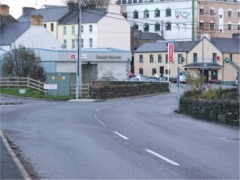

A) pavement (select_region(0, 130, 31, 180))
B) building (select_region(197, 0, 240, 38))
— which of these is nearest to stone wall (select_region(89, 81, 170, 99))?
pavement (select_region(0, 130, 31, 180))

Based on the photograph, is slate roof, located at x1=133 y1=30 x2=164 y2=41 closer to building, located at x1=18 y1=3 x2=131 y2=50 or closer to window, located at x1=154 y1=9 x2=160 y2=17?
window, located at x1=154 y1=9 x2=160 y2=17

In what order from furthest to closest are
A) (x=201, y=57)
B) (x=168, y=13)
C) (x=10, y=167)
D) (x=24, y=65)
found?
(x=168, y=13), (x=201, y=57), (x=24, y=65), (x=10, y=167)

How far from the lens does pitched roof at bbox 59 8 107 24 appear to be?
295 feet

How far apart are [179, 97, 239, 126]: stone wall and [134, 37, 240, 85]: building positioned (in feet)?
170

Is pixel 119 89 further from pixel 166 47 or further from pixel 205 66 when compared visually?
pixel 166 47

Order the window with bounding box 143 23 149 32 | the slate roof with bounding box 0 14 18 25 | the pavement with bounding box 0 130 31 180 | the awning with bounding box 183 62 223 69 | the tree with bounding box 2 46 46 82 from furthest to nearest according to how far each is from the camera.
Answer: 1. the window with bounding box 143 23 149 32
2. the awning with bounding box 183 62 223 69
3. the slate roof with bounding box 0 14 18 25
4. the tree with bounding box 2 46 46 82
5. the pavement with bounding box 0 130 31 180

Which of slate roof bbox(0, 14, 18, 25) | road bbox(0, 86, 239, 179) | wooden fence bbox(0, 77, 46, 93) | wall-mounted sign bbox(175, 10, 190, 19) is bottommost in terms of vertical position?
road bbox(0, 86, 239, 179)

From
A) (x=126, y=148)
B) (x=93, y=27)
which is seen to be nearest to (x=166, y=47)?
(x=93, y=27)

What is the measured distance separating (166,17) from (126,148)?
101858 mm

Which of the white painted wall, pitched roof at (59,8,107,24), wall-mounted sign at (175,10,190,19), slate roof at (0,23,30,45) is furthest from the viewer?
wall-mounted sign at (175,10,190,19)

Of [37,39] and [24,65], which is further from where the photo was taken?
[37,39]

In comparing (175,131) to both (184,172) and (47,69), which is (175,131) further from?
(47,69)

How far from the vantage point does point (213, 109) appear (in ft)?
80.6

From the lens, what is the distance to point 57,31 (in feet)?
310
